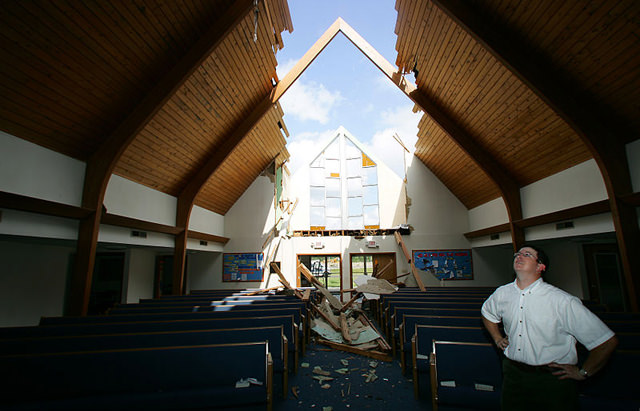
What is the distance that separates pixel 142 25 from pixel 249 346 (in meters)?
5.04

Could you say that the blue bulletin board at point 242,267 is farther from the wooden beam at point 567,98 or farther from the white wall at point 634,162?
the white wall at point 634,162

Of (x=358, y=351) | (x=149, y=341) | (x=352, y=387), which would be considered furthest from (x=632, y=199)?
(x=149, y=341)

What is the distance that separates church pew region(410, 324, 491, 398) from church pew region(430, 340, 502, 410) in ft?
1.66

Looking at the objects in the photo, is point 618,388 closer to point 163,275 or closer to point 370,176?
point 370,176

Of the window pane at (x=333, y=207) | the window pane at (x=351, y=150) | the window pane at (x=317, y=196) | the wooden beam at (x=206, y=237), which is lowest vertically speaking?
the wooden beam at (x=206, y=237)

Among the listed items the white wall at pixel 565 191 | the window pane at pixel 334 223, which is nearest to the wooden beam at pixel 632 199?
the white wall at pixel 565 191

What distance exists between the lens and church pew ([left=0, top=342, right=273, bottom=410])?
242 cm

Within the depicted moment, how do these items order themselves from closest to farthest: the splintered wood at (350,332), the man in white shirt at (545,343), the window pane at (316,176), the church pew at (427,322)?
the man in white shirt at (545,343) < the church pew at (427,322) < the splintered wood at (350,332) < the window pane at (316,176)

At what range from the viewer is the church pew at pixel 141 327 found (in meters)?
3.39

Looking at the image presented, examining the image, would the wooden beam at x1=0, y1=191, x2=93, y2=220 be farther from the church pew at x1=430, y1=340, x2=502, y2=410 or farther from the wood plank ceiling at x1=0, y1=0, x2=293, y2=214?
the church pew at x1=430, y1=340, x2=502, y2=410

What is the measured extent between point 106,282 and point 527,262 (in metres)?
11.7

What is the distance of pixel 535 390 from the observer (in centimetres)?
179

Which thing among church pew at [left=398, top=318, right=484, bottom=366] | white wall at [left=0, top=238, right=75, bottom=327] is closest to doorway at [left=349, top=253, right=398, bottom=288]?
church pew at [left=398, top=318, right=484, bottom=366]

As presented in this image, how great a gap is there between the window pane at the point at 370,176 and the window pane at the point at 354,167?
203 mm
